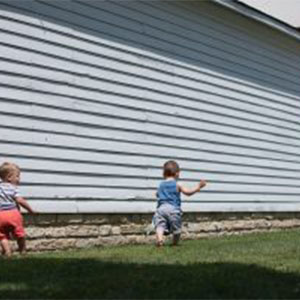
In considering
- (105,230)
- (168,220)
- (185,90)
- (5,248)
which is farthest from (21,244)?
(185,90)

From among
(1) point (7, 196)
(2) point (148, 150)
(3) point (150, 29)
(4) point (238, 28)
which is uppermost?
(4) point (238, 28)

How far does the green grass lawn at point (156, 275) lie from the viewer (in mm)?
5523

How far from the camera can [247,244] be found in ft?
34.5

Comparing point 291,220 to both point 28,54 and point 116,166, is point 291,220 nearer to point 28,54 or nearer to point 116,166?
point 116,166

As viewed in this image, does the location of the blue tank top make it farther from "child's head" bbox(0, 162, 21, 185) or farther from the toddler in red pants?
"child's head" bbox(0, 162, 21, 185)

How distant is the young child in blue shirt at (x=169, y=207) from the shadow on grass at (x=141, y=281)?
307 cm

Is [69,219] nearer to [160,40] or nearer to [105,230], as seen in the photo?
[105,230]

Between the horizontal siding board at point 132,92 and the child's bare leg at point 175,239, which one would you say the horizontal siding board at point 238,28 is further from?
the child's bare leg at point 175,239

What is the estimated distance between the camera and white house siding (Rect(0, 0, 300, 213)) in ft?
31.0

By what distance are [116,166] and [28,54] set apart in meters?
2.10

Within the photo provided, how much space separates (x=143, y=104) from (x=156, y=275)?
5289 millimetres

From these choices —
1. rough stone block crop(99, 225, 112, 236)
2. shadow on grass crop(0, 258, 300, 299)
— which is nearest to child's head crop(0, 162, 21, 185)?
shadow on grass crop(0, 258, 300, 299)

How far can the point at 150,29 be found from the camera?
11.8 meters

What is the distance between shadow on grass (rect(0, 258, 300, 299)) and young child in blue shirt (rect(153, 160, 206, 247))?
3.07m
